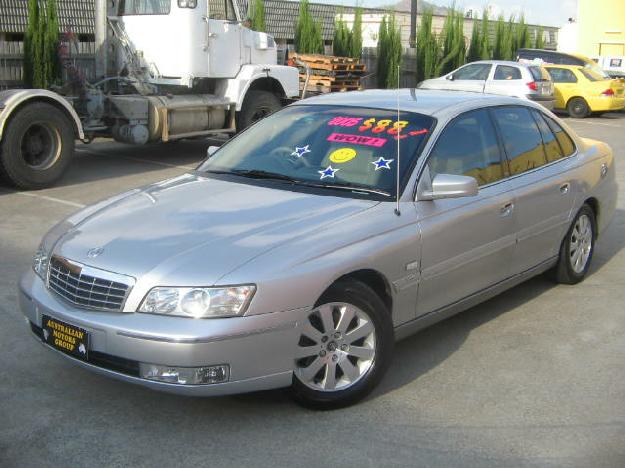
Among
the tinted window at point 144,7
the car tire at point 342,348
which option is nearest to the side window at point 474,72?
the tinted window at point 144,7

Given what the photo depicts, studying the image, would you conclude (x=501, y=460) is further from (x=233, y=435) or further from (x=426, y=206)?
(x=426, y=206)

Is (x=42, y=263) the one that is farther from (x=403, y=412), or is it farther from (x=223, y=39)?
(x=223, y=39)

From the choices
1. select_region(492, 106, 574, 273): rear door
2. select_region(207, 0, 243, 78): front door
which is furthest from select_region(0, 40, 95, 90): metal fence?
select_region(492, 106, 574, 273): rear door

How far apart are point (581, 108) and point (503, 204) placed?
61.9ft

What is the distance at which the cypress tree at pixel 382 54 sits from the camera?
80.0ft

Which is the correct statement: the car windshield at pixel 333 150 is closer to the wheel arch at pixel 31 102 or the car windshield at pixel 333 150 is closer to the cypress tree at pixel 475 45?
the wheel arch at pixel 31 102

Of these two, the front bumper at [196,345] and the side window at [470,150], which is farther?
the side window at [470,150]

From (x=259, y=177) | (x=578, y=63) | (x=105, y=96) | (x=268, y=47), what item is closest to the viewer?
(x=259, y=177)

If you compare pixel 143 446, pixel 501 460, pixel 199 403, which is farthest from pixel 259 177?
pixel 501 460

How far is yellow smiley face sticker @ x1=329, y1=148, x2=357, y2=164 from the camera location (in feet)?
16.3

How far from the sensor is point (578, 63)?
24375 mm

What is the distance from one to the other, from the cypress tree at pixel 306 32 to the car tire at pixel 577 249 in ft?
53.2

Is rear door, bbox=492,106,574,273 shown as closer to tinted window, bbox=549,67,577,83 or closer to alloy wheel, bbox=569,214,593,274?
alloy wheel, bbox=569,214,593,274

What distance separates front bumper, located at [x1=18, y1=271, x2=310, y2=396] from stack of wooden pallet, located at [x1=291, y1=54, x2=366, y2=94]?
1434 cm
